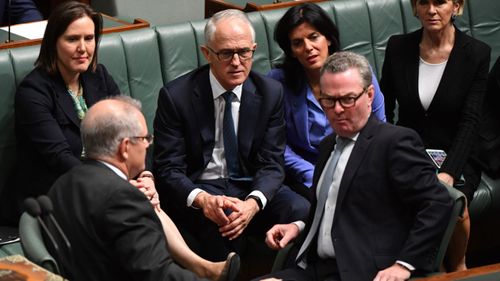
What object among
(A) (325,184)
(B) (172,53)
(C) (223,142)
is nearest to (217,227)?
(C) (223,142)

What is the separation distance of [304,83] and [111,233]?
58.8 inches

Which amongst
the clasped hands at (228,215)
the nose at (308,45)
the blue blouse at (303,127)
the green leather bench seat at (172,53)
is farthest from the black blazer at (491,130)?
the clasped hands at (228,215)

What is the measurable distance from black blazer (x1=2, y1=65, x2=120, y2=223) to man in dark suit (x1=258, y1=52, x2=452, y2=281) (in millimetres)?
982

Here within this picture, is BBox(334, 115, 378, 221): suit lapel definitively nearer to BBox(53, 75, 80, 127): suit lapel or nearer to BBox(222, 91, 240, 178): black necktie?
BBox(222, 91, 240, 178): black necktie

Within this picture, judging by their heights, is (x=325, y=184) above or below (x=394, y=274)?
above

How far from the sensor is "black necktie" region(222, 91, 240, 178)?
3.44m

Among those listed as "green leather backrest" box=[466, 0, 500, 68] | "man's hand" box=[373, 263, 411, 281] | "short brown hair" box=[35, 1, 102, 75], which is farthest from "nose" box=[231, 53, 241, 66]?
"green leather backrest" box=[466, 0, 500, 68]

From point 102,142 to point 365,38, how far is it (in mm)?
2089

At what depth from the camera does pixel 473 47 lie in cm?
378

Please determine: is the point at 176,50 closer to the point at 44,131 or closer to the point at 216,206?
the point at 44,131

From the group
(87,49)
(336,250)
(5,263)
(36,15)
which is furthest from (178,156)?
(36,15)

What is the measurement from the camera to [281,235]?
2.98 metres

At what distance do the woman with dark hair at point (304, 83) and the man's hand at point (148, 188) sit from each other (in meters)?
0.63

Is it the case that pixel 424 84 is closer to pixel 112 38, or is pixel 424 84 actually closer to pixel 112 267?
pixel 112 38
